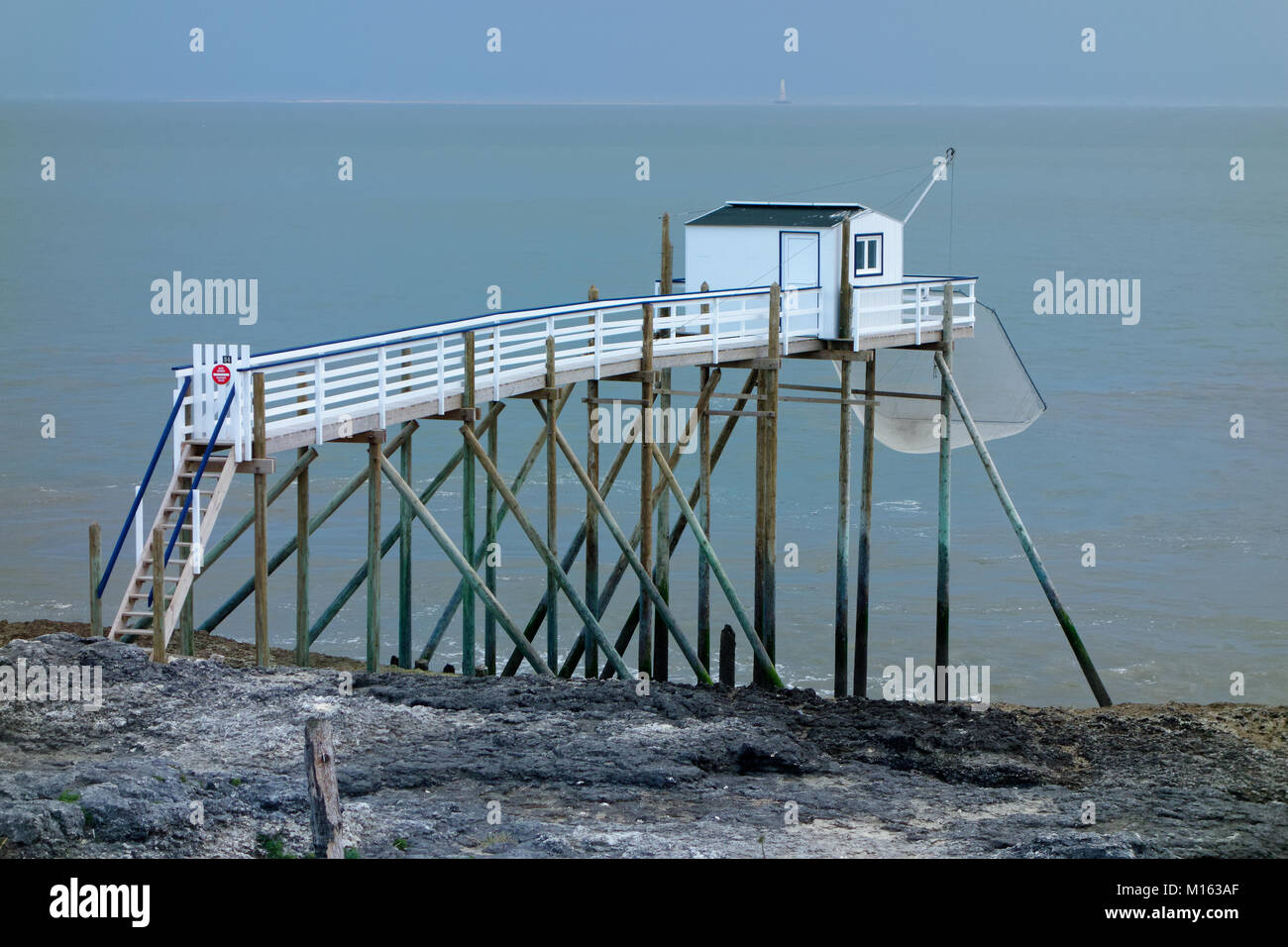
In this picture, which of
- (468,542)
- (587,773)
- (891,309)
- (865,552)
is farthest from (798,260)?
(587,773)

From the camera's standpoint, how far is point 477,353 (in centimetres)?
1981

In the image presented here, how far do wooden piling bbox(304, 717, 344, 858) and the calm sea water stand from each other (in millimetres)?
13627

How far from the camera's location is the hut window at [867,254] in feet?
78.6

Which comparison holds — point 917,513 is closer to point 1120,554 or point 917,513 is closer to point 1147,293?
point 1120,554

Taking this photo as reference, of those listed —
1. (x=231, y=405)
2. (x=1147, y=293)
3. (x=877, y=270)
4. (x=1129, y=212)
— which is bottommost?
(x=231, y=405)

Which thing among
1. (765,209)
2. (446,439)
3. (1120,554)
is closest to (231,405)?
(765,209)

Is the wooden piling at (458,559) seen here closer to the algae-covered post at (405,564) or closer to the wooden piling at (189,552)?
→ the algae-covered post at (405,564)

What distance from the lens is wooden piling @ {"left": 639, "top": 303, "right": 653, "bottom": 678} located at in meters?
21.4

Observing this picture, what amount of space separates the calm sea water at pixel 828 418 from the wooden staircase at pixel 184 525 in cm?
846

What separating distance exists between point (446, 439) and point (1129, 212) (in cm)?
7884
